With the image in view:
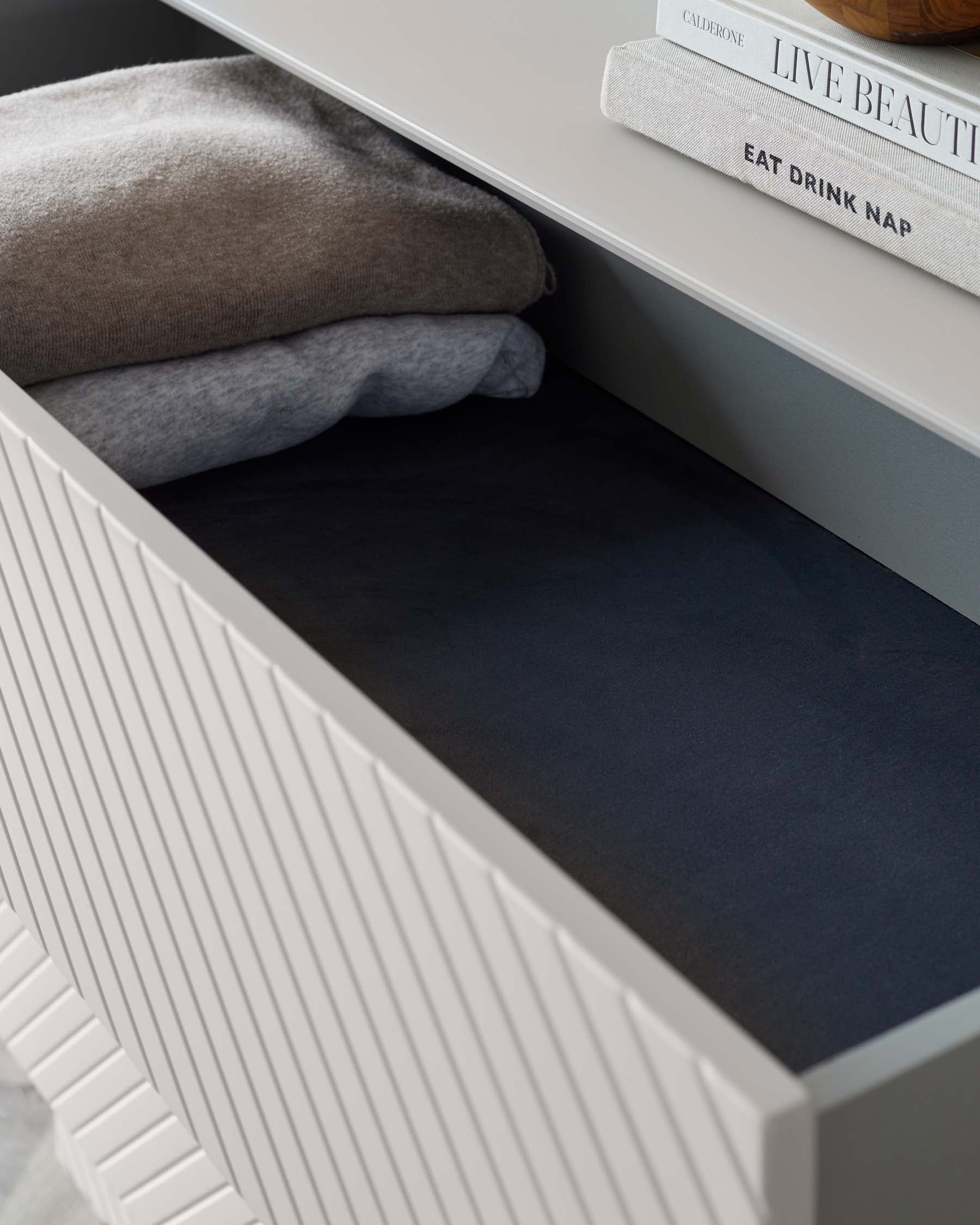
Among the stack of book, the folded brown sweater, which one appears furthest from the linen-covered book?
the folded brown sweater

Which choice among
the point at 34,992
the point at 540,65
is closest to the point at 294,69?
the point at 540,65

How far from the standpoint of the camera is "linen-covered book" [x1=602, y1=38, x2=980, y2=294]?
1.73ft

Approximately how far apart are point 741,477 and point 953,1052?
20.0 inches

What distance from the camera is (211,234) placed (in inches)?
30.4

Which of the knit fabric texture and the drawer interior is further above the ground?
the knit fabric texture

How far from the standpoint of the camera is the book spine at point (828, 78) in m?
0.52

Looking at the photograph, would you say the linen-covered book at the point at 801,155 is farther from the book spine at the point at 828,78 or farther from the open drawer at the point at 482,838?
the open drawer at the point at 482,838

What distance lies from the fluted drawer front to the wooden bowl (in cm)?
31

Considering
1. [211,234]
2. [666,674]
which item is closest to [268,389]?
[211,234]

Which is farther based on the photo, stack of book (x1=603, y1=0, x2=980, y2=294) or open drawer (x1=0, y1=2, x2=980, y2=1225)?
stack of book (x1=603, y1=0, x2=980, y2=294)

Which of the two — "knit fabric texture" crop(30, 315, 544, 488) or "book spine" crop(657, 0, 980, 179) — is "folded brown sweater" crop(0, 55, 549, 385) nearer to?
"knit fabric texture" crop(30, 315, 544, 488)

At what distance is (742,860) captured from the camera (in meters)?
0.59

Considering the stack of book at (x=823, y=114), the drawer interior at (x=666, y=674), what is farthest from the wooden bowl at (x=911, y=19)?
the drawer interior at (x=666, y=674)

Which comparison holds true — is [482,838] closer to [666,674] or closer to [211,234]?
[666,674]
